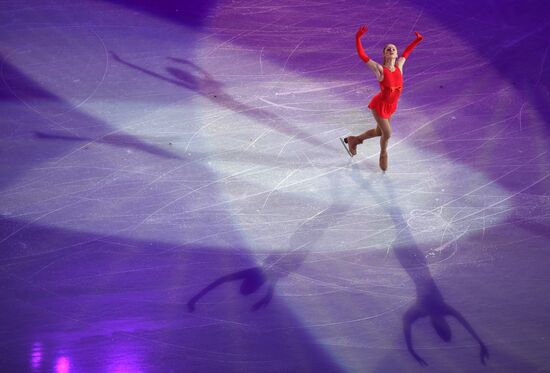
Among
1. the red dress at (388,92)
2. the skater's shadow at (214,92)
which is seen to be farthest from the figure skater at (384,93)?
the skater's shadow at (214,92)

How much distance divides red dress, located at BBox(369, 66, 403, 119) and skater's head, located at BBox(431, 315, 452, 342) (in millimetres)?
2145

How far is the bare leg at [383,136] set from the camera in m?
6.51

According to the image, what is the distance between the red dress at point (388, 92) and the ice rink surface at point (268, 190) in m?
0.74

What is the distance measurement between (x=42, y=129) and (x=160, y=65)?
1.78m

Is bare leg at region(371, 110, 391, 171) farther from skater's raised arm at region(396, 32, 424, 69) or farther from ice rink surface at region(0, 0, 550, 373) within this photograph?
skater's raised arm at region(396, 32, 424, 69)

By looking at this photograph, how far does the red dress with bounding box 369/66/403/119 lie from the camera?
6199 mm

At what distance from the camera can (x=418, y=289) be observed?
5660 millimetres

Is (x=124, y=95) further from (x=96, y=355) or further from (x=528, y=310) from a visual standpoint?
(x=528, y=310)

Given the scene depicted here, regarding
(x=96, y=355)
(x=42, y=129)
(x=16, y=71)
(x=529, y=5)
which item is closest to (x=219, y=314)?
(x=96, y=355)

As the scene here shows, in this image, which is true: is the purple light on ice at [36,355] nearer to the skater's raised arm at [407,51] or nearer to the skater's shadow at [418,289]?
the skater's shadow at [418,289]

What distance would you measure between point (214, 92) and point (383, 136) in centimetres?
229

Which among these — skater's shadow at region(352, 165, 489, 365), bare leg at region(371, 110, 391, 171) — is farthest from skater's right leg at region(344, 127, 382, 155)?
skater's shadow at region(352, 165, 489, 365)

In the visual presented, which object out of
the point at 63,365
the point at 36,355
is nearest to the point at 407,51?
the point at 63,365

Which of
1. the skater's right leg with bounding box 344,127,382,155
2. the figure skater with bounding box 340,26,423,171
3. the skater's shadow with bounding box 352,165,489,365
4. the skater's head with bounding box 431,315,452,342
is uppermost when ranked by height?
the figure skater with bounding box 340,26,423,171
